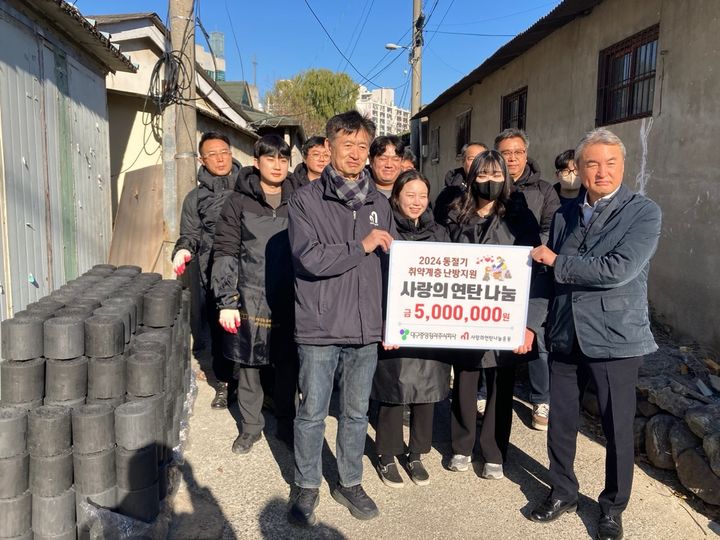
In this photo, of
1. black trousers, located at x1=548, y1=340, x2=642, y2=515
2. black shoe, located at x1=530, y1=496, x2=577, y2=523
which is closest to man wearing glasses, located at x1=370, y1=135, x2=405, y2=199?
black trousers, located at x1=548, y1=340, x2=642, y2=515

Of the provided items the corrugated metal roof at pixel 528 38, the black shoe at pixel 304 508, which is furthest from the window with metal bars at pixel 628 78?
the black shoe at pixel 304 508

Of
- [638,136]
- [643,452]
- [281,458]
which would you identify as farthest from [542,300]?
[638,136]

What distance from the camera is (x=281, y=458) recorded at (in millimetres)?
3805

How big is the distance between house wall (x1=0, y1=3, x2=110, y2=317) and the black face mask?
300 cm

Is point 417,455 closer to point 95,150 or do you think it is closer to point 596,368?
point 596,368

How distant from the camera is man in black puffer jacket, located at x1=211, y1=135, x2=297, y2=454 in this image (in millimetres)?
3688

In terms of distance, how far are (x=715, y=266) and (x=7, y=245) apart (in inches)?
223

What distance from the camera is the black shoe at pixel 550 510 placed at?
10.2ft

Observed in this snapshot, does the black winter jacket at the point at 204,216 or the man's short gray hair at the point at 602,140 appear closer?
the man's short gray hair at the point at 602,140

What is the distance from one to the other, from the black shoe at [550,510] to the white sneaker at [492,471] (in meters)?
0.42

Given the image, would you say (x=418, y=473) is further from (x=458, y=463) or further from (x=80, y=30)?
(x=80, y=30)

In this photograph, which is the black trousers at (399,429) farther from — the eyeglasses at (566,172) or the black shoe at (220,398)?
the eyeglasses at (566,172)

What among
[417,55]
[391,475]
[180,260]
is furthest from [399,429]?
[417,55]

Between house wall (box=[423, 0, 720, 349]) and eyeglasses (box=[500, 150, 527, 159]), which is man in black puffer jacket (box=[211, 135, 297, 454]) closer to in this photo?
eyeglasses (box=[500, 150, 527, 159])
